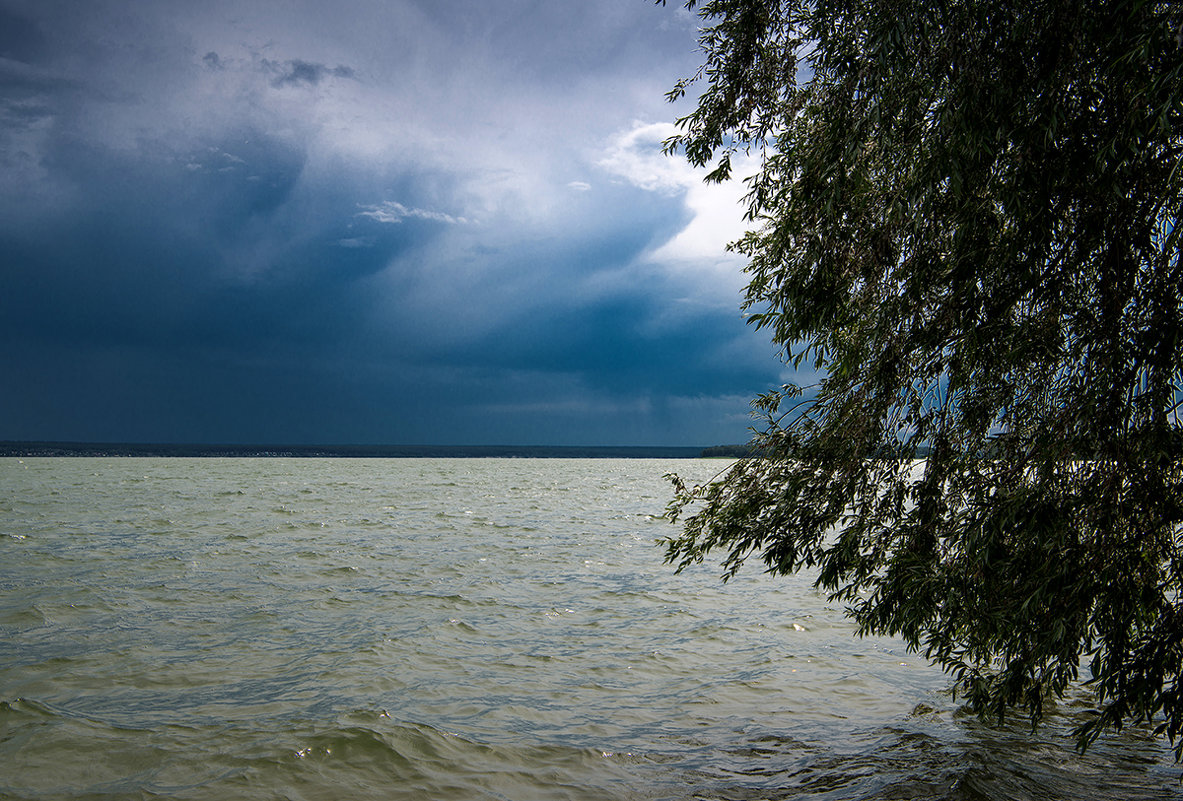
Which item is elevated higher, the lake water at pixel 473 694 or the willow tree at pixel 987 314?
the willow tree at pixel 987 314

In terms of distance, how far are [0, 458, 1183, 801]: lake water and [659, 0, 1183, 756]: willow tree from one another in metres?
1.92

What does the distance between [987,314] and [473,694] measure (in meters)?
8.62

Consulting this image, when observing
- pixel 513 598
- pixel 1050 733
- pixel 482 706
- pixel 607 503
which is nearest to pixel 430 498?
pixel 607 503

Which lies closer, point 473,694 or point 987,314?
point 987,314

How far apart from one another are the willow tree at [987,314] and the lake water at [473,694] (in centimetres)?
192

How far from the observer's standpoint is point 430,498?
173 feet

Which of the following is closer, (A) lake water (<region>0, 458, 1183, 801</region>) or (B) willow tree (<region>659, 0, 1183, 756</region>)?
(B) willow tree (<region>659, 0, 1183, 756</region>)

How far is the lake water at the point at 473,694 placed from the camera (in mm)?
8141

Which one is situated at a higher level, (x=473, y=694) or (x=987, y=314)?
(x=987, y=314)

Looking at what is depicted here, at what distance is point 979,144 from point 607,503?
155ft

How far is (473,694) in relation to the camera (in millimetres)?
11133

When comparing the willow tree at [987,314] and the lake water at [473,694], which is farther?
the lake water at [473,694]

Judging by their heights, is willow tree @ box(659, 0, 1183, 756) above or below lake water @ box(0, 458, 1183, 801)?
above

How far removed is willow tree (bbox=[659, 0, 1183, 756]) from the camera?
6.07 meters
